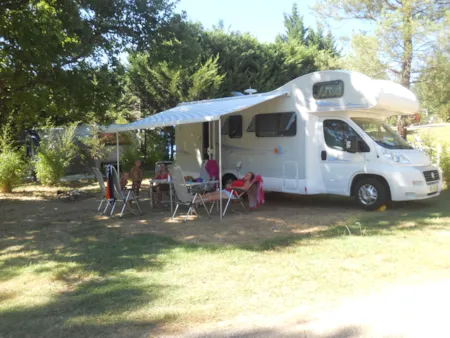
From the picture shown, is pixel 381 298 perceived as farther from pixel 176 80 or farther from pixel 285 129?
pixel 176 80

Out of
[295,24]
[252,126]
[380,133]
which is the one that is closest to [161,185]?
[252,126]

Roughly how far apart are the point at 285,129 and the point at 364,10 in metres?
6.03

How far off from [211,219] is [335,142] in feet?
9.83

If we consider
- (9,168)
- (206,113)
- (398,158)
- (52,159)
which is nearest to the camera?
(398,158)

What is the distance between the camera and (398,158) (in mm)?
7852

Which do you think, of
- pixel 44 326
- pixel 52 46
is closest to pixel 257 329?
pixel 44 326

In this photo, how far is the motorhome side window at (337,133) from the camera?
27.3 feet

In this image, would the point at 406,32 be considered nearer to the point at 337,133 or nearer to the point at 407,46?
the point at 407,46

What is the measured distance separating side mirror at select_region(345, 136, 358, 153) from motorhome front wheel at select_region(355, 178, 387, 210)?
2.09 ft

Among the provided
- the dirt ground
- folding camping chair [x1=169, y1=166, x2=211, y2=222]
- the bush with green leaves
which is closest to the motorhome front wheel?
the dirt ground

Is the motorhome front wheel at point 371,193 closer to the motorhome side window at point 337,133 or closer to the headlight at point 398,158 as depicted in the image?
the headlight at point 398,158

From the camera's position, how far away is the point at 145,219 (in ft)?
26.5

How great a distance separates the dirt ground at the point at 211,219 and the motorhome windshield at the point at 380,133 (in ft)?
4.73

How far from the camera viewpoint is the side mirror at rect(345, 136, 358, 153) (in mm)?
8148
